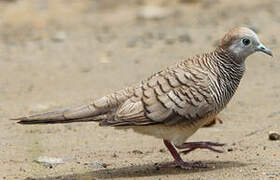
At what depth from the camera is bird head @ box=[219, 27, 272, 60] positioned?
6.02 m

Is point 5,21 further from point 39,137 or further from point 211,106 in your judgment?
point 211,106

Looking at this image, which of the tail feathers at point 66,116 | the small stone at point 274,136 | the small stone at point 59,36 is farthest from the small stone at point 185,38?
the tail feathers at point 66,116

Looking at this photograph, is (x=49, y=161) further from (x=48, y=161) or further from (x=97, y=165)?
(x=97, y=165)

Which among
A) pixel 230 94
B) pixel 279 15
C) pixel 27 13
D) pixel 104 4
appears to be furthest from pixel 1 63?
pixel 230 94

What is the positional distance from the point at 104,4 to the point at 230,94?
9.76m

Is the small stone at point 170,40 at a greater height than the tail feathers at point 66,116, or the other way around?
the small stone at point 170,40

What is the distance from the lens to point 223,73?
6004 millimetres

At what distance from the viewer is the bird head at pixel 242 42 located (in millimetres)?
6023

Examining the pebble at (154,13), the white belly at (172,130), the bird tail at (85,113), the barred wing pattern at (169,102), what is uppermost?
the pebble at (154,13)

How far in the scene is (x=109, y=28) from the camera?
13.8m

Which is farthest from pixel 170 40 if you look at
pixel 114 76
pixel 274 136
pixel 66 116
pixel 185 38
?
pixel 66 116

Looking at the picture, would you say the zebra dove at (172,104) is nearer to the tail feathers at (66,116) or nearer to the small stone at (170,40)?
the tail feathers at (66,116)

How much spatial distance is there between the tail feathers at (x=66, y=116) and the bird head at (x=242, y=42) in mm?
1330

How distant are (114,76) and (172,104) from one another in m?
4.71
